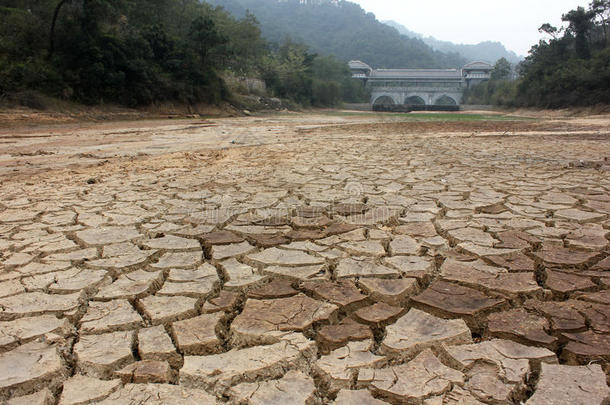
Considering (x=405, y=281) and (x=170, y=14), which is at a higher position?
(x=170, y=14)

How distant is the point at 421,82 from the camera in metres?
66.1

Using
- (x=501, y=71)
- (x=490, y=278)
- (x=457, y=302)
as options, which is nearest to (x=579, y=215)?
(x=490, y=278)

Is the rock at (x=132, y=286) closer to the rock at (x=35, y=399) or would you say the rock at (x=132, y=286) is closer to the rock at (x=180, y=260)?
the rock at (x=180, y=260)

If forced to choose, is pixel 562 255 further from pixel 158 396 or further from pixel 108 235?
pixel 108 235

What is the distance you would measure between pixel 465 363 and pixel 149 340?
1.08 metres

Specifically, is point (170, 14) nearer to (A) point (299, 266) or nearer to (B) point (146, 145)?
(B) point (146, 145)

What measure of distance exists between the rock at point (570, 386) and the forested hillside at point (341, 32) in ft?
256

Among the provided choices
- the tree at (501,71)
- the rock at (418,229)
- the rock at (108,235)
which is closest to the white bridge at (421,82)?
the tree at (501,71)

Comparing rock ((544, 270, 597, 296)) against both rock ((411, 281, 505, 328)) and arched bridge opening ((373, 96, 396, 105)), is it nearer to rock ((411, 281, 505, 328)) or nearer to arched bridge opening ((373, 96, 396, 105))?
rock ((411, 281, 505, 328))

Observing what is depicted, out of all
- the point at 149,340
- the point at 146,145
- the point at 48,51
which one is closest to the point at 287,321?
the point at 149,340

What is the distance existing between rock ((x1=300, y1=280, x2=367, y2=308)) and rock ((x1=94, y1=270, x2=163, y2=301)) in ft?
2.29

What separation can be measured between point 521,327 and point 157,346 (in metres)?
1.32

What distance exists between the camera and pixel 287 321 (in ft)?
5.27

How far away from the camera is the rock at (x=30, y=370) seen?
1.25 m
